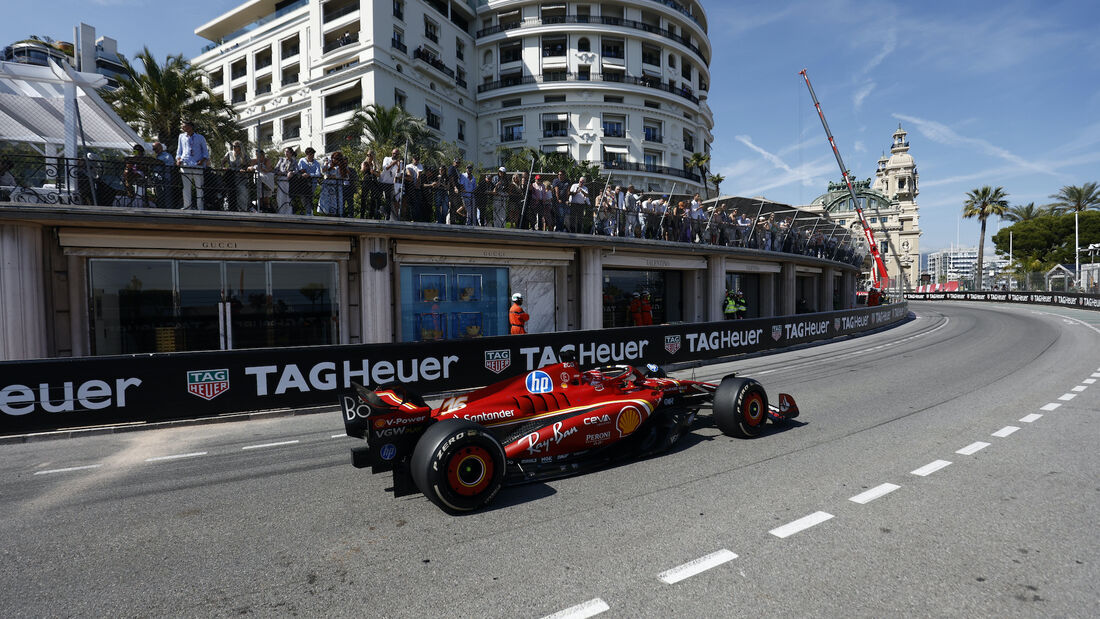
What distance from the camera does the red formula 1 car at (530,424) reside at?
15.4 ft

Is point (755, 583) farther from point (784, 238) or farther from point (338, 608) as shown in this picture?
point (784, 238)

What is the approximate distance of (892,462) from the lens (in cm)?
588

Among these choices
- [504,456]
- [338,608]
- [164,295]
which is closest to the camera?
[338,608]

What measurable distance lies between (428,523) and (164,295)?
1192cm

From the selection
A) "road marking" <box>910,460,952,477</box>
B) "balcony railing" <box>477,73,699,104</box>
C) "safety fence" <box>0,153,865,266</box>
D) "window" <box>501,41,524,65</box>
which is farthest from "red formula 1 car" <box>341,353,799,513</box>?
"window" <box>501,41,524,65</box>

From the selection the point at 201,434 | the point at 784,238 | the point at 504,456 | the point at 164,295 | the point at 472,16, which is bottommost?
the point at 201,434

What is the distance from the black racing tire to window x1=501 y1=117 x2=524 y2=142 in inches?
1848

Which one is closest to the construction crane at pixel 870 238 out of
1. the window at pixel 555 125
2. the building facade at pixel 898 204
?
the window at pixel 555 125

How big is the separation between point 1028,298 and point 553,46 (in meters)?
47.8

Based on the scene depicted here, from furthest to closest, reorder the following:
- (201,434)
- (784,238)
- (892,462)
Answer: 1. (784,238)
2. (201,434)
3. (892,462)

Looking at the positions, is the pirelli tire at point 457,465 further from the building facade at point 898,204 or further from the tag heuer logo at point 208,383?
the building facade at point 898,204

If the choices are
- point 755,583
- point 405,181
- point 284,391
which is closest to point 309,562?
point 755,583

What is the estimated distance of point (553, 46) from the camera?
169 feet

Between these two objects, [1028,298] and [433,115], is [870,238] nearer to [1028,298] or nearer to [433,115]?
[1028,298]
